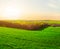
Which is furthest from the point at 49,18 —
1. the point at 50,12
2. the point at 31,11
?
the point at 31,11

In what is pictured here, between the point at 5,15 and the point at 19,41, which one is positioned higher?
the point at 5,15

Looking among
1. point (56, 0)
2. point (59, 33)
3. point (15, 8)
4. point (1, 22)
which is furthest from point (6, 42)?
point (56, 0)

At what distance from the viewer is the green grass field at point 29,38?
1869 mm

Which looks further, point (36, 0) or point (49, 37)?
point (36, 0)

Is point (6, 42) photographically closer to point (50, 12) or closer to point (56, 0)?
point (50, 12)

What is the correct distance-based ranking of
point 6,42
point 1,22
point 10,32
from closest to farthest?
1. point 6,42
2. point 10,32
3. point 1,22

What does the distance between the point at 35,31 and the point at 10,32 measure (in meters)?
0.37

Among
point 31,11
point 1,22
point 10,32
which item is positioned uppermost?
point 31,11

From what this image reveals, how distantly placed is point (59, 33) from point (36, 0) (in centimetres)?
65

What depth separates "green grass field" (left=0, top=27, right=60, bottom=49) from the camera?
187 centimetres

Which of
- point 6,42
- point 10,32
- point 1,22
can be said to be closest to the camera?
point 6,42

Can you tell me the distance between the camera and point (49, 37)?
1.96 metres

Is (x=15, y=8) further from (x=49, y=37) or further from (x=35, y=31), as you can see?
(x=49, y=37)

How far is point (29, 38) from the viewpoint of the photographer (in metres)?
1.96
